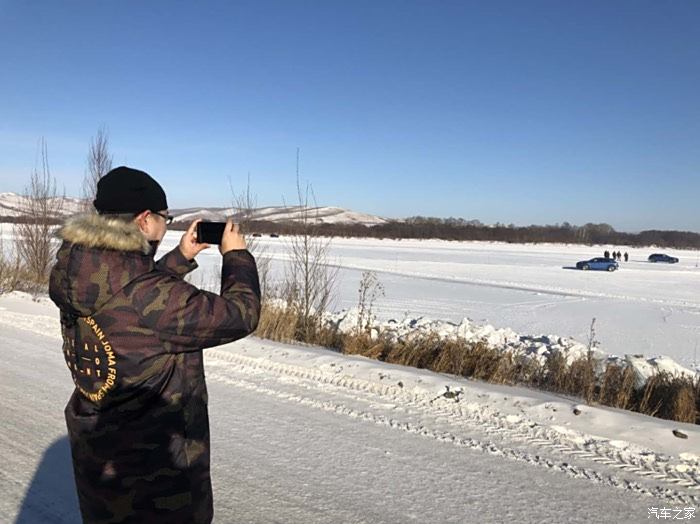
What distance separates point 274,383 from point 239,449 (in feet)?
5.51

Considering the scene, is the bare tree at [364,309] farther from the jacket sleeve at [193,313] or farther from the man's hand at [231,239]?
the jacket sleeve at [193,313]

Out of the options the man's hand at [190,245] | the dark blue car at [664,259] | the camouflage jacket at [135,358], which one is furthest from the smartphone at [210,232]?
the dark blue car at [664,259]

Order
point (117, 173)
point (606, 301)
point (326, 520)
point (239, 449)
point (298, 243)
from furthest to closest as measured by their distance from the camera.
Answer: point (606, 301) < point (298, 243) < point (239, 449) < point (326, 520) < point (117, 173)

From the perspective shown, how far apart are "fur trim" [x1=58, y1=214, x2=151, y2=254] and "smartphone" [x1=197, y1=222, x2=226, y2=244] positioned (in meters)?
0.32

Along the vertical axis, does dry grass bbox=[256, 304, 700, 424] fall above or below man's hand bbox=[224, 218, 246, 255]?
below

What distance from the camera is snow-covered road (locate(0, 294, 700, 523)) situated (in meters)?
3.31

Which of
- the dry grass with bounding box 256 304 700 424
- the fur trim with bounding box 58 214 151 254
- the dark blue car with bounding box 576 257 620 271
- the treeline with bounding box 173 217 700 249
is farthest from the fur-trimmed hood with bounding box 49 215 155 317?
the treeline with bounding box 173 217 700 249

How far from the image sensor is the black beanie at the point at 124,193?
183 cm

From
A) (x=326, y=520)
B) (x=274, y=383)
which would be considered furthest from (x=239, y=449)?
(x=274, y=383)

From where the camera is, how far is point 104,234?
1.77 metres

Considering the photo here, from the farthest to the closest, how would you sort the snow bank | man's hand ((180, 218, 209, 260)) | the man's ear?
1. the snow bank
2. man's hand ((180, 218, 209, 260))
3. the man's ear

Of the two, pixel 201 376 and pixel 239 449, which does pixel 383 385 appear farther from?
pixel 201 376

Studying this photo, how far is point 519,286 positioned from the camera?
26.3 m

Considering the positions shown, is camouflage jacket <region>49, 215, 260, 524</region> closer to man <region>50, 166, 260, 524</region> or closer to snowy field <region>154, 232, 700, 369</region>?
man <region>50, 166, 260, 524</region>
